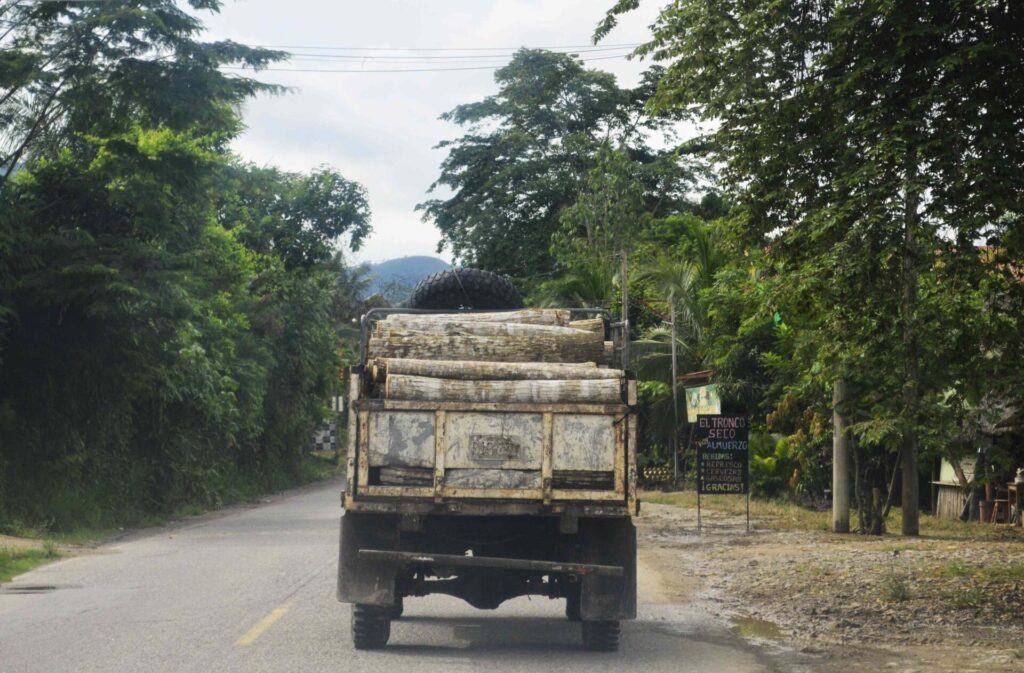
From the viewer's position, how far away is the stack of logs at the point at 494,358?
948 centimetres

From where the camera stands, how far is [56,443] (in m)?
24.4

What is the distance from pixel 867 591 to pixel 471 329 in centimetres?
570

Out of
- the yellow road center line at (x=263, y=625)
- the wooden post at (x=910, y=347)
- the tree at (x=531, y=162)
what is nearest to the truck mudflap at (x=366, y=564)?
the yellow road center line at (x=263, y=625)

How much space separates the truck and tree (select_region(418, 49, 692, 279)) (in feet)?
127

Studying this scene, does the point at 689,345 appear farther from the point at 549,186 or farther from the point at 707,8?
the point at 707,8

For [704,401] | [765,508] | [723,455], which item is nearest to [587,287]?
[765,508]

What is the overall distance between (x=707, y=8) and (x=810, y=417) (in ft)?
42.9

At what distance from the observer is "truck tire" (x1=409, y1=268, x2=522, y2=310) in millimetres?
13086

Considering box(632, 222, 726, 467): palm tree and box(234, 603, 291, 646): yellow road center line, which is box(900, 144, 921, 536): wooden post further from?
box(632, 222, 726, 467): palm tree

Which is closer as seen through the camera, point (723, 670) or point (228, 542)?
point (723, 670)

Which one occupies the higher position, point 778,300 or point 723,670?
point 778,300

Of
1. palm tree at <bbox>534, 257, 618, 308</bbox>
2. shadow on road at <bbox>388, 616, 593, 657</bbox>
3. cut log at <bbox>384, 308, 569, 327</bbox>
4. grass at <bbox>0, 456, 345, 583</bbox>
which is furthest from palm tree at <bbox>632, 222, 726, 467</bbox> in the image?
cut log at <bbox>384, 308, 569, 327</bbox>

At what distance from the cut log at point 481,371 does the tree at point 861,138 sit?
2.92m

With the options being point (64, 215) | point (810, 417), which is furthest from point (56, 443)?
point (810, 417)
